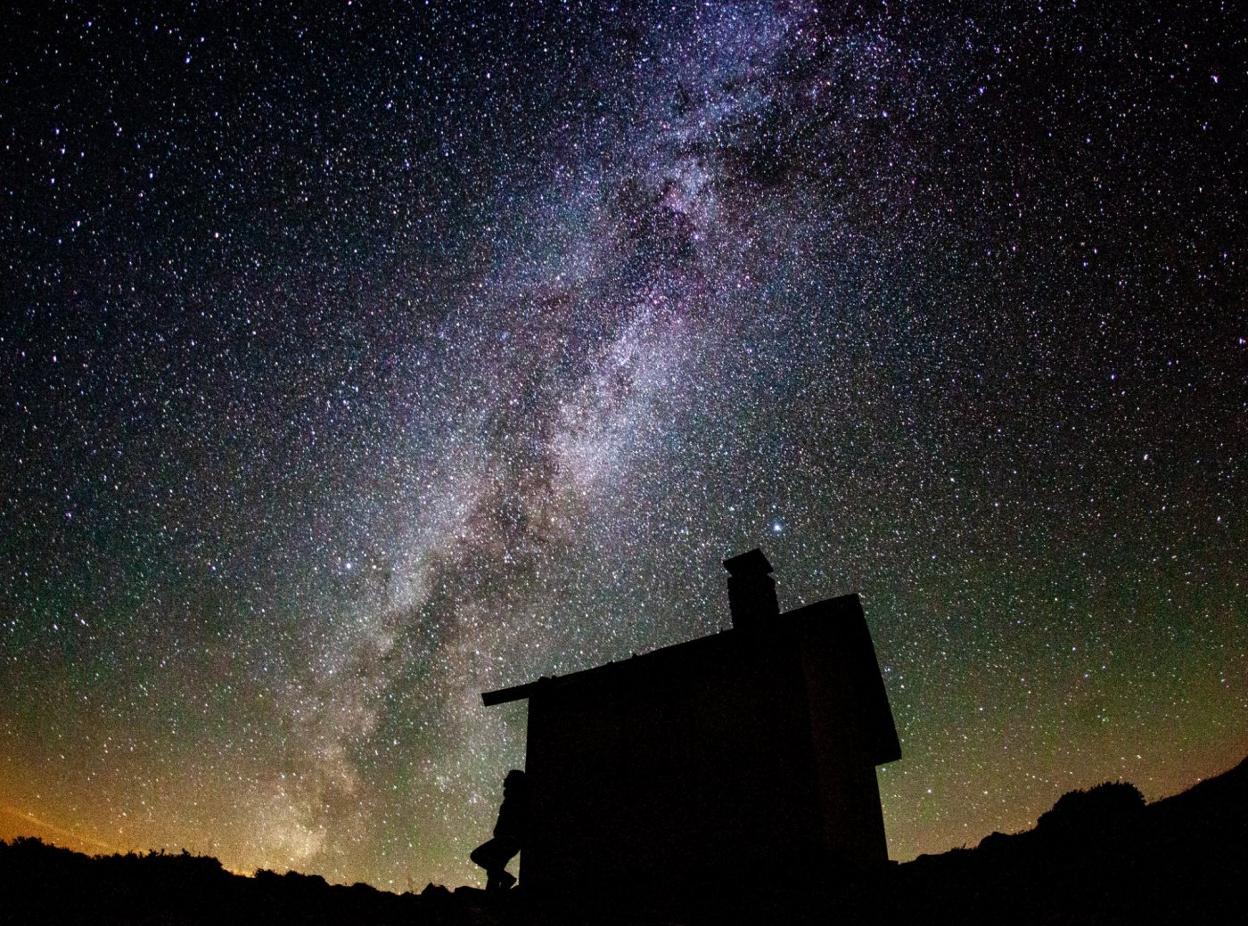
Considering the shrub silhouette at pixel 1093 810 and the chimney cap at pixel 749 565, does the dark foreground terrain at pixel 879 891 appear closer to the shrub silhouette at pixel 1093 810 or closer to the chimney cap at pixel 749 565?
the shrub silhouette at pixel 1093 810

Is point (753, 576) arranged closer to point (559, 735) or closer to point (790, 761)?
point (790, 761)

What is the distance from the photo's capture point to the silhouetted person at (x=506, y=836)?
10078 mm

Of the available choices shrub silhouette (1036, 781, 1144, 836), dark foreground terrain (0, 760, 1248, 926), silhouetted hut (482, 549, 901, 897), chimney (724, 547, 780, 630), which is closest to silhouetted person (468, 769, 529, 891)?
silhouetted hut (482, 549, 901, 897)

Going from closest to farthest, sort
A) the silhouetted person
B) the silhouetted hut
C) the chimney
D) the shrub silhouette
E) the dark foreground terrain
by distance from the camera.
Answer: the dark foreground terrain < the shrub silhouette < the silhouetted hut < the silhouetted person < the chimney

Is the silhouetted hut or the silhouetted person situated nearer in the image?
the silhouetted hut

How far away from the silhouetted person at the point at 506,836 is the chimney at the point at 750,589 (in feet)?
14.6

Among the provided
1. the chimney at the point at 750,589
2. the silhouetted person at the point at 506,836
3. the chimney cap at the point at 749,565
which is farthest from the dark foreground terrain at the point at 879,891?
the chimney cap at the point at 749,565

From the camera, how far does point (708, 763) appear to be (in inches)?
366

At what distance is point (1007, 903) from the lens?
548cm

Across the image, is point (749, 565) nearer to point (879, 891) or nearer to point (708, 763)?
point (708, 763)

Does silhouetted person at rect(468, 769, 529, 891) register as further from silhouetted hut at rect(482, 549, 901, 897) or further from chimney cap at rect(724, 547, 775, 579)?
chimney cap at rect(724, 547, 775, 579)

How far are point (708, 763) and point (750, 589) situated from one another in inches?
114

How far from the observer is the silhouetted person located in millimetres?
10078

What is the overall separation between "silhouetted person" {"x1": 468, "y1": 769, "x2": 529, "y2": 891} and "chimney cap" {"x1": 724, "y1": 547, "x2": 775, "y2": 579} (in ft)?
16.1
